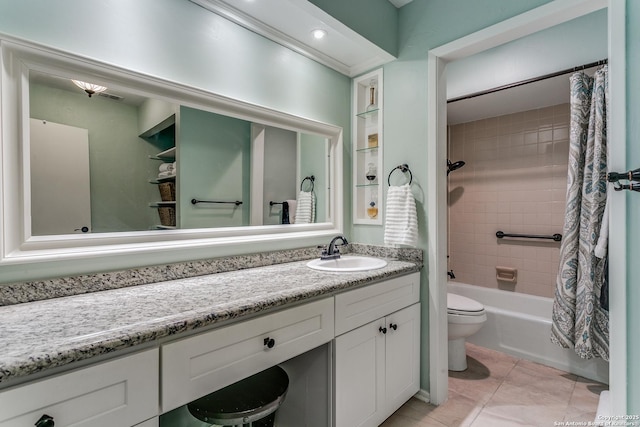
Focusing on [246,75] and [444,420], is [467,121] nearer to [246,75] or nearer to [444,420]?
[246,75]

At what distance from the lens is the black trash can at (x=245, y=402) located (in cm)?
115

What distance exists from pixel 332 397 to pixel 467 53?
6.49 feet

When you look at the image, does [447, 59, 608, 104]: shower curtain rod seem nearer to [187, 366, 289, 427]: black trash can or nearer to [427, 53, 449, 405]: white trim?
[427, 53, 449, 405]: white trim

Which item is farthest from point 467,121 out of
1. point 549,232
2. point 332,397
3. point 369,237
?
point 332,397

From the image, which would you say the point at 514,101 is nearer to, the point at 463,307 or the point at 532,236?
the point at 532,236

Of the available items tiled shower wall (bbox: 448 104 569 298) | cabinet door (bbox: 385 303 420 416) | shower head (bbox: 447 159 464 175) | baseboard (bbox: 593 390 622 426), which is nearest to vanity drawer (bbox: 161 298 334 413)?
cabinet door (bbox: 385 303 420 416)

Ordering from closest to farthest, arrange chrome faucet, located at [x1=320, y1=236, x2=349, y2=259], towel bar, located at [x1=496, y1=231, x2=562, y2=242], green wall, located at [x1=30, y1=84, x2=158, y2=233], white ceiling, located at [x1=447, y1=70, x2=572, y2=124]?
green wall, located at [x1=30, y1=84, x2=158, y2=233] → chrome faucet, located at [x1=320, y1=236, x2=349, y2=259] → white ceiling, located at [x1=447, y1=70, x2=572, y2=124] → towel bar, located at [x1=496, y1=231, x2=562, y2=242]

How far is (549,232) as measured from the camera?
2.84m

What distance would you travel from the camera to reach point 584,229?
1.94m

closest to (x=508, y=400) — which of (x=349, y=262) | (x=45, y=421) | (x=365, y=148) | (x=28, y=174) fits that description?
(x=349, y=262)

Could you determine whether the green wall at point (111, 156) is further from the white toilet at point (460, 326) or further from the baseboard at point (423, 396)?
the white toilet at point (460, 326)

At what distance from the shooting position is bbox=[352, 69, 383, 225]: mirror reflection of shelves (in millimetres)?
2205

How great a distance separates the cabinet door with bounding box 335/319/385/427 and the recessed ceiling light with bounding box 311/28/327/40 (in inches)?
64.9

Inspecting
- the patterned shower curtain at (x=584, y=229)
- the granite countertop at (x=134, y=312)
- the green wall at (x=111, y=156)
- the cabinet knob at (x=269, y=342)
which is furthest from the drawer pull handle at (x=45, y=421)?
the patterned shower curtain at (x=584, y=229)
